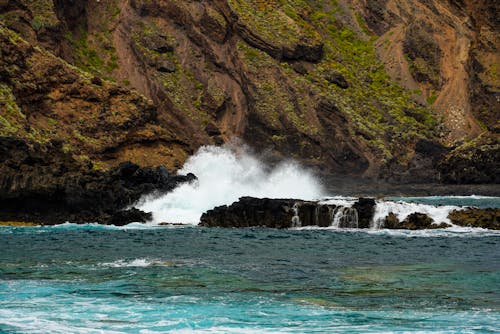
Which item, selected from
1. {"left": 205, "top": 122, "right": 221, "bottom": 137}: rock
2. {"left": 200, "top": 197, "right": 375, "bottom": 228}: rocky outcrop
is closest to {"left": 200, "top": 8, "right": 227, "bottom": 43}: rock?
{"left": 205, "top": 122, "right": 221, "bottom": 137}: rock

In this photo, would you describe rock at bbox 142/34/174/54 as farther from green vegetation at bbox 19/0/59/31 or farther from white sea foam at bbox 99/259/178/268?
white sea foam at bbox 99/259/178/268

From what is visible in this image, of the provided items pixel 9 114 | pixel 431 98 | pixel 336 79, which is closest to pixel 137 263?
pixel 9 114

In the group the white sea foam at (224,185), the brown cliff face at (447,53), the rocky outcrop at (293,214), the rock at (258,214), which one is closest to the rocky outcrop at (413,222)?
the rocky outcrop at (293,214)

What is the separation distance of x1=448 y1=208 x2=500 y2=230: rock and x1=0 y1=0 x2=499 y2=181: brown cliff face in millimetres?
45095

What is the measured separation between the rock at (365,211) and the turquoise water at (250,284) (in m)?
6.15

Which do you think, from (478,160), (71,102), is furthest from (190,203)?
(478,160)

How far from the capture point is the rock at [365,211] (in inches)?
1891

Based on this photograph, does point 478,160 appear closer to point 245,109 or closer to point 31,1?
point 245,109

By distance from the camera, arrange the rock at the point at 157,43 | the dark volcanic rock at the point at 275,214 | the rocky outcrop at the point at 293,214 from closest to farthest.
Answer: the rocky outcrop at the point at 293,214 < the dark volcanic rock at the point at 275,214 < the rock at the point at 157,43

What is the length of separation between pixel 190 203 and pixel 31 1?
4884cm

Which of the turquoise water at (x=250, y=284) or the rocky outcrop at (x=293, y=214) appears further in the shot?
the rocky outcrop at (x=293, y=214)

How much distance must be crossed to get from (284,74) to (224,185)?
44978 millimetres

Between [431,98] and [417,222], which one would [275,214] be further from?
[431,98]

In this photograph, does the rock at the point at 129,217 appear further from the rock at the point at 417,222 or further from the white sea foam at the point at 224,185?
the rock at the point at 417,222
